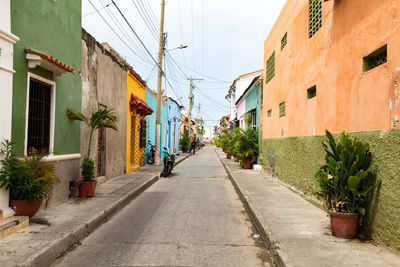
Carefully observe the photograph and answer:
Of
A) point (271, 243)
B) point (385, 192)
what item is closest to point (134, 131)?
point (271, 243)

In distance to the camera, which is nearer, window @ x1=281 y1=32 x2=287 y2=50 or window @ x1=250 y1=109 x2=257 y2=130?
window @ x1=281 y1=32 x2=287 y2=50

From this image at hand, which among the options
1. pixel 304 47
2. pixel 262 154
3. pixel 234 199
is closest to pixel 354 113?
pixel 304 47

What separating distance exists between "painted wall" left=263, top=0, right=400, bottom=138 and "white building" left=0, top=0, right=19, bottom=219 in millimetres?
5750

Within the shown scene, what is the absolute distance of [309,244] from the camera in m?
4.71

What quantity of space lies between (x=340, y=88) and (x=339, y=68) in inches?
16.0

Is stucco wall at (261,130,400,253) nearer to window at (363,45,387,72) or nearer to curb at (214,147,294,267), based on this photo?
window at (363,45,387,72)

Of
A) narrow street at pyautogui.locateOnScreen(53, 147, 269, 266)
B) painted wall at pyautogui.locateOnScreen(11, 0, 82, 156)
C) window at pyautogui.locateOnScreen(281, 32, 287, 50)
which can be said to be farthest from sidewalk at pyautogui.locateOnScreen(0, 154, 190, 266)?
window at pyautogui.locateOnScreen(281, 32, 287, 50)

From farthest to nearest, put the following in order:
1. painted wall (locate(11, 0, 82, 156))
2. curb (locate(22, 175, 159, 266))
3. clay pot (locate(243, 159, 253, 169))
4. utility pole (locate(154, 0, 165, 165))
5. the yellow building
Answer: utility pole (locate(154, 0, 165, 165)) < clay pot (locate(243, 159, 253, 169)) < the yellow building < painted wall (locate(11, 0, 82, 156)) < curb (locate(22, 175, 159, 266))

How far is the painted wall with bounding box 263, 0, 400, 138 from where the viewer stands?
185 inches

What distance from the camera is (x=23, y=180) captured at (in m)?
5.45

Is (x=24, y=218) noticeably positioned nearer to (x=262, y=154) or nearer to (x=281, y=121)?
(x=281, y=121)

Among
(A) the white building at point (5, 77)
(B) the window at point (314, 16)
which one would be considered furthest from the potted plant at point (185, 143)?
(A) the white building at point (5, 77)

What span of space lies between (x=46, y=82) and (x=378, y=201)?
6375 mm

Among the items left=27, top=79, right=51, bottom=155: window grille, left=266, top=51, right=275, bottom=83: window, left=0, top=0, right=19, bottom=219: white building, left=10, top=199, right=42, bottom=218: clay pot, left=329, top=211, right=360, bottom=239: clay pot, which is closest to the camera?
left=329, top=211, right=360, bottom=239: clay pot
